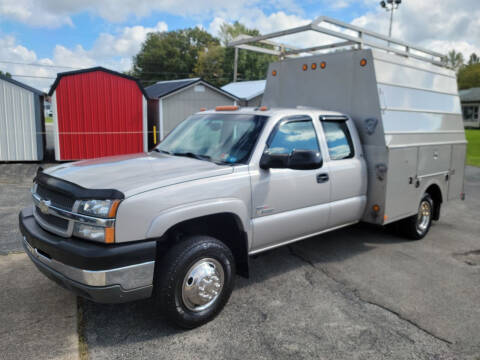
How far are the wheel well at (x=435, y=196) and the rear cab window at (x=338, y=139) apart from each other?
211 cm

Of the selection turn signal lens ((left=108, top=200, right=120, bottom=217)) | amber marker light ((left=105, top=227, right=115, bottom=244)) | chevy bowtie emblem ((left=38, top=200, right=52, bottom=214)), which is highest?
turn signal lens ((left=108, top=200, right=120, bottom=217))

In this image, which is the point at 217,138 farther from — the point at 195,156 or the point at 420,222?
the point at 420,222

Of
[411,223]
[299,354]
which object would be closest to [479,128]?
[411,223]

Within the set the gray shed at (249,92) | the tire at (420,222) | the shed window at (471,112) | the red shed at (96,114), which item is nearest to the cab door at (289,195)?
the tire at (420,222)

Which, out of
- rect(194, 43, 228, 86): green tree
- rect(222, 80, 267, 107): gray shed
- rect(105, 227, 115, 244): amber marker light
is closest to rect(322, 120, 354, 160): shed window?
rect(105, 227, 115, 244): amber marker light

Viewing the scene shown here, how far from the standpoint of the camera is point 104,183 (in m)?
3.16

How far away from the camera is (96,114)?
14789 millimetres

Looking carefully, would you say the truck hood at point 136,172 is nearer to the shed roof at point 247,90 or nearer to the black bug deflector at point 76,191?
the black bug deflector at point 76,191

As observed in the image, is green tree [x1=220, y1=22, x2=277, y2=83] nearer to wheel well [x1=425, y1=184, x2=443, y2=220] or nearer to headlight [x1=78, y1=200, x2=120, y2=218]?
wheel well [x1=425, y1=184, x2=443, y2=220]

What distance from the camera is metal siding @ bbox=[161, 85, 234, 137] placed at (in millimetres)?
16859

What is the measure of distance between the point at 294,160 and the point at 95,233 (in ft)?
5.96

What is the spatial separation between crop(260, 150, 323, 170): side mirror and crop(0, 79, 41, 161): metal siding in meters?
12.5

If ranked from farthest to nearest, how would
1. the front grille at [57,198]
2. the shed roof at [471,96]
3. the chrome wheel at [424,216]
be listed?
the shed roof at [471,96] < the chrome wheel at [424,216] < the front grille at [57,198]

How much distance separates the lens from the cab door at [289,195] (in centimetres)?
392
